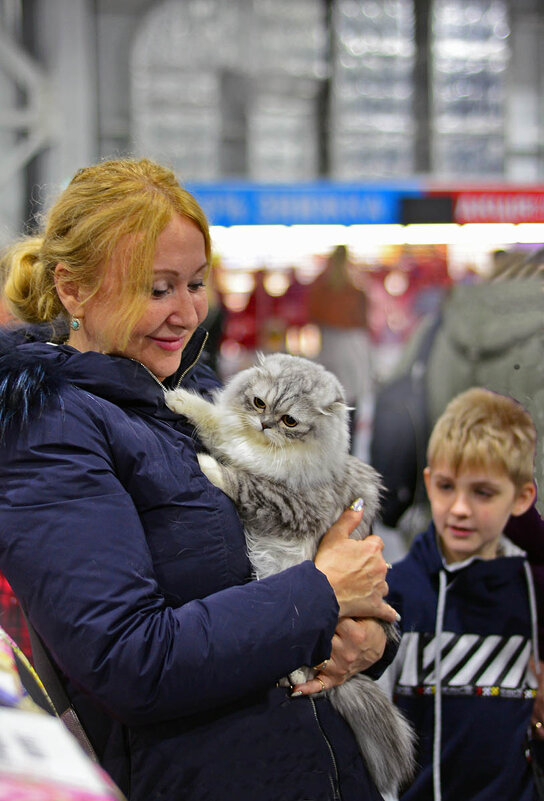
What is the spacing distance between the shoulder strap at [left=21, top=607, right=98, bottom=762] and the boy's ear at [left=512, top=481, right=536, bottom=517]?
A: 115 centimetres

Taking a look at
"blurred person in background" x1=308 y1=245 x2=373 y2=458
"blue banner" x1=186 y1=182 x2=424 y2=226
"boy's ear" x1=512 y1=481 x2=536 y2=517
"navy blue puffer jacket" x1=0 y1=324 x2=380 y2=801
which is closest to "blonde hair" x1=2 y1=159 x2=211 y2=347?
"navy blue puffer jacket" x1=0 y1=324 x2=380 y2=801

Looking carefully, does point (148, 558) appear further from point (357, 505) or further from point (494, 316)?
point (494, 316)

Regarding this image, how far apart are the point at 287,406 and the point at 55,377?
0.56 metres

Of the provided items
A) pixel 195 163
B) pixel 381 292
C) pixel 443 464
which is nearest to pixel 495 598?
pixel 443 464

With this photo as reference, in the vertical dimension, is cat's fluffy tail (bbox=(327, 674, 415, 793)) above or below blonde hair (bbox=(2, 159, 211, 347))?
below

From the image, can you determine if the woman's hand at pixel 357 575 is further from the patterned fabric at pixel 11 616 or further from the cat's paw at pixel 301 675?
the patterned fabric at pixel 11 616

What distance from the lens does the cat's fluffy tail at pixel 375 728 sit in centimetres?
134

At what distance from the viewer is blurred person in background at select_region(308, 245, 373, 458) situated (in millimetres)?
3969

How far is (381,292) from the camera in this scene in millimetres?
4203

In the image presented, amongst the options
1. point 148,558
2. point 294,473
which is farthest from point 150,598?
point 294,473

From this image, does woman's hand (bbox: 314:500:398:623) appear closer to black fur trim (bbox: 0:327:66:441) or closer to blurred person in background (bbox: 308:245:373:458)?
black fur trim (bbox: 0:327:66:441)

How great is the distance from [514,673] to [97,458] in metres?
1.25

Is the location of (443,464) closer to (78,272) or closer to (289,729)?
(289,729)

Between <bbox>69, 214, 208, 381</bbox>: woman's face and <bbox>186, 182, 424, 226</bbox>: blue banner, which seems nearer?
<bbox>69, 214, 208, 381</bbox>: woman's face
